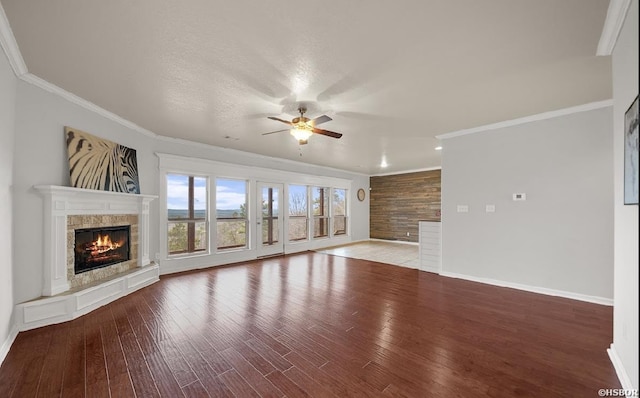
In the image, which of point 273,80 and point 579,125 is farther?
point 579,125

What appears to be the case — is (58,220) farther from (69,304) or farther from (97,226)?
(69,304)

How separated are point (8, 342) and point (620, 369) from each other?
525cm

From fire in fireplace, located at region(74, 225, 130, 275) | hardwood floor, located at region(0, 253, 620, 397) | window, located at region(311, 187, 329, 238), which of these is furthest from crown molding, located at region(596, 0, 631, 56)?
window, located at region(311, 187, 329, 238)

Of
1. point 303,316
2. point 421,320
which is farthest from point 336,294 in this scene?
point 421,320

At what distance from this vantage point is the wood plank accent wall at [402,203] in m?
8.61

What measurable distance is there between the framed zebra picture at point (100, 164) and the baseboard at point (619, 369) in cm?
568

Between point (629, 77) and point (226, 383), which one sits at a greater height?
point (629, 77)

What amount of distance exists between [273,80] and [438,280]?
4.25m

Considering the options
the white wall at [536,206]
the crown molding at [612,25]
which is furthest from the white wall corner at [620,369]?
the crown molding at [612,25]

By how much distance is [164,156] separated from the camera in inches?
195

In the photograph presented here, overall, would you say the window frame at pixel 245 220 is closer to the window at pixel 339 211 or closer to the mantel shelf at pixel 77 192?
the mantel shelf at pixel 77 192

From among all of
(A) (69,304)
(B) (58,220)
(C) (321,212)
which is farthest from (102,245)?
(C) (321,212)

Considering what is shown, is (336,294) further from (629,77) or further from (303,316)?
(629,77)

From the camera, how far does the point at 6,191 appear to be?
7.77 ft
